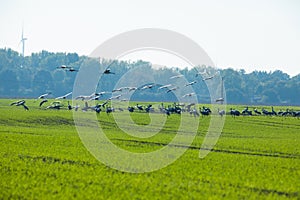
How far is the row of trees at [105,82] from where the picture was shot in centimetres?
10875

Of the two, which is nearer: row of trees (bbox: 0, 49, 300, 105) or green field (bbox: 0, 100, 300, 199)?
green field (bbox: 0, 100, 300, 199)

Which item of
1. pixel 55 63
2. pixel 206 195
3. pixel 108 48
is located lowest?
pixel 206 195

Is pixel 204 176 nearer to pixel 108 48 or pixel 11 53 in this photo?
pixel 108 48

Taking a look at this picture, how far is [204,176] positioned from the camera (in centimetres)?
1625

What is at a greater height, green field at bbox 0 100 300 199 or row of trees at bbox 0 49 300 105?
row of trees at bbox 0 49 300 105

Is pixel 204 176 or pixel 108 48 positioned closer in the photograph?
pixel 204 176

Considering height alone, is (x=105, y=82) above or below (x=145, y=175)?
above

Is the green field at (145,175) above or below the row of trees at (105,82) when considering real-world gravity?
below

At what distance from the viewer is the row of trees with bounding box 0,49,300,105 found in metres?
109

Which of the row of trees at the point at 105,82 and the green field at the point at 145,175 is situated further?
the row of trees at the point at 105,82

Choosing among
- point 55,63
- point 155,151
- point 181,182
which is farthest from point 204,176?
point 55,63

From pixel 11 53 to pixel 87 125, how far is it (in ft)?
411

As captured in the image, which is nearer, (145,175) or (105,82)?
(145,175)

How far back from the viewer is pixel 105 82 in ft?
391
